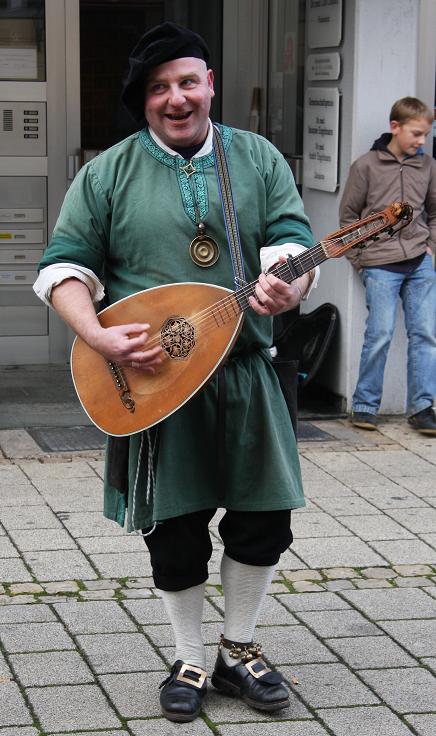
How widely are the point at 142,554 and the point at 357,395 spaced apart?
8.27 ft

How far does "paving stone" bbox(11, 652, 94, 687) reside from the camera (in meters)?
4.11

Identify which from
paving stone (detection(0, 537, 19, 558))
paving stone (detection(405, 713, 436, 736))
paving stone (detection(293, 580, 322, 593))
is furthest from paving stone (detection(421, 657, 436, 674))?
paving stone (detection(0, 537, 19, 558))

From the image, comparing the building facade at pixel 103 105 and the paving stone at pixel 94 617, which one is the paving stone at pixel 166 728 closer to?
the paving stone at pixel 94 617

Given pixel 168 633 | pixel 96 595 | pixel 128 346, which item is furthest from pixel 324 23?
pixel 128 346

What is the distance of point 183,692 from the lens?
3.90 m

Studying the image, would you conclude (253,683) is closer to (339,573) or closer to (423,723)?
(423,723)

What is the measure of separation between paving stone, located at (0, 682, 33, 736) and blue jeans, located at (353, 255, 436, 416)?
3821 mm

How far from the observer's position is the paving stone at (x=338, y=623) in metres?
4.57

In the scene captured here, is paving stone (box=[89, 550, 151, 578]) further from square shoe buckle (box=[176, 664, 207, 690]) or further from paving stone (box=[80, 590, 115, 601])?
square shoe buckle (box=[176, 664, 207, 690])

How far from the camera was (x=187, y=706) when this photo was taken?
387 cm

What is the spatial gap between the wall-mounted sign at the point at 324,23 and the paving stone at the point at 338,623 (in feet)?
13.0

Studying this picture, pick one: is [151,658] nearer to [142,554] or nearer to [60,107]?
[142,554]

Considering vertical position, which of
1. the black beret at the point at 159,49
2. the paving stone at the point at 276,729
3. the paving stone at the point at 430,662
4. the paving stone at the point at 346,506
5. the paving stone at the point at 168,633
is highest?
the black beret at the point at 159,49

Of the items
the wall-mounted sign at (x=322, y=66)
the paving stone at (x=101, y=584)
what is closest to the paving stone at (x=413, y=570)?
the paving stone at (x=101, y=584)
